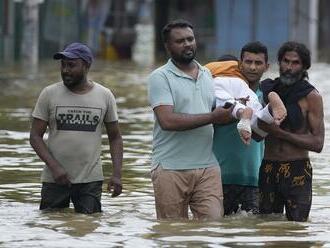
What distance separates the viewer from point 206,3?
179 feet

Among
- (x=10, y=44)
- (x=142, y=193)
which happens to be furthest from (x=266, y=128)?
(x=10, y=44)

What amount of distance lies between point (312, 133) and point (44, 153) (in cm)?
211

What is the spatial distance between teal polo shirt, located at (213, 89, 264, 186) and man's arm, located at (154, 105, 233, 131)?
26.6 inches

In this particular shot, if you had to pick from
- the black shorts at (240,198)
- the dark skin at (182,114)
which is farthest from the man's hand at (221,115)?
the black shorts at (240,198)

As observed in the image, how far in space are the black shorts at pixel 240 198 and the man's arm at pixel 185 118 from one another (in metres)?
1.08

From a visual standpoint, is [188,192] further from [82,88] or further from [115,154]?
[82,88]

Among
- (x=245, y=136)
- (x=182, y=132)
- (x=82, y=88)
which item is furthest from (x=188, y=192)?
(x=82, y=88)

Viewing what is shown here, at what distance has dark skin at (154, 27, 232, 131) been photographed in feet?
30.7

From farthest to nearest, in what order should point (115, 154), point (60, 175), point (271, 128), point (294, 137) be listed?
point (115, 154) → point (60, 175) → point (294, 137) → point (271, 128)

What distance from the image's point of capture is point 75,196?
10375 millimetres

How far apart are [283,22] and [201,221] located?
42117 mm

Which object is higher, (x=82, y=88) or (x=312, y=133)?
(x=82, y=88)

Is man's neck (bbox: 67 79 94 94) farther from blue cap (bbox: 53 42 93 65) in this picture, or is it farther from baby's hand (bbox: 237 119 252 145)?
baby's hand (bbox: 237 119 252 145)

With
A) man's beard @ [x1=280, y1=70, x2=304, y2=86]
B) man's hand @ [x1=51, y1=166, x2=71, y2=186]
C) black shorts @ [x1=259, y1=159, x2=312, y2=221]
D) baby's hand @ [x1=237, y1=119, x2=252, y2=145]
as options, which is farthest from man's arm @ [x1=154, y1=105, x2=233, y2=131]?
man's hand @ [x1=51, y1=166, x2=71, y2=186]
